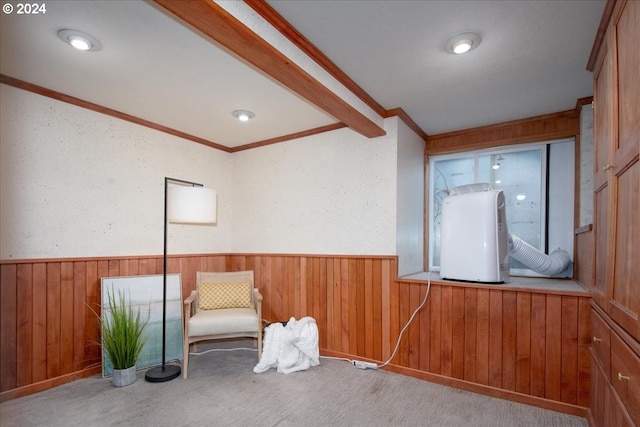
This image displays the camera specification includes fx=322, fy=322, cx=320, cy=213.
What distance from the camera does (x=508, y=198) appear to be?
319 cm

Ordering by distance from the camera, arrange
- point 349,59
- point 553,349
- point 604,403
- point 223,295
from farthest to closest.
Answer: point 223,295 → point 553,349 → point 349,59 → point 604,403

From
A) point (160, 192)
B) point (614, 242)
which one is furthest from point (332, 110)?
point (160, 192)

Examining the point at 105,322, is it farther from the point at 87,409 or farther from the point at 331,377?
the point at 331,377

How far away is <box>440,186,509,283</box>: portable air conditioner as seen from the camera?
246 centimetres

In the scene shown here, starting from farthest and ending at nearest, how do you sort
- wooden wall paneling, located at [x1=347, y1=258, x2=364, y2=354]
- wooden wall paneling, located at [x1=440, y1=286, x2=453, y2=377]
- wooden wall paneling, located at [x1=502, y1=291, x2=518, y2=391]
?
1. wooden wall paneling, located at [x1=347, y1=258, x2=364, y2=354]
2. wooden wall paneling, located at [x1=440, y1=286, x2=453, y2=377]
3. wooden wall paneling, located at [x1=502, y1=291, x2=518, y2=391]

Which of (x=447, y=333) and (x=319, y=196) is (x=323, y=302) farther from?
(x=447, y=333)

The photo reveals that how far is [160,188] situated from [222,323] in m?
1.54

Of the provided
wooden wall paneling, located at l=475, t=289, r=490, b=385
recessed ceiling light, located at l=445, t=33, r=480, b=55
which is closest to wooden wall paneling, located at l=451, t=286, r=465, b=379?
wooden wall paneling, located at l=475, t=289, r=490, b=385

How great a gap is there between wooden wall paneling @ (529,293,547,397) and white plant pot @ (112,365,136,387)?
298 cm

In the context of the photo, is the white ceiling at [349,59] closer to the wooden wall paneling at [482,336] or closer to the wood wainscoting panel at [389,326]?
the wood wainscoting panel at [389,326]

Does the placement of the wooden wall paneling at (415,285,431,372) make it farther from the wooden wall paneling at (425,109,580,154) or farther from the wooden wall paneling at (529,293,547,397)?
the wooden wall paneling at (425,109,580,154)

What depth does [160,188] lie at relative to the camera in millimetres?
3299

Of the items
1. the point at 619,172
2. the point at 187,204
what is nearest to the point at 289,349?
the point at 187,204

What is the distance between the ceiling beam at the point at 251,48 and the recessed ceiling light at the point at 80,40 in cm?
84
